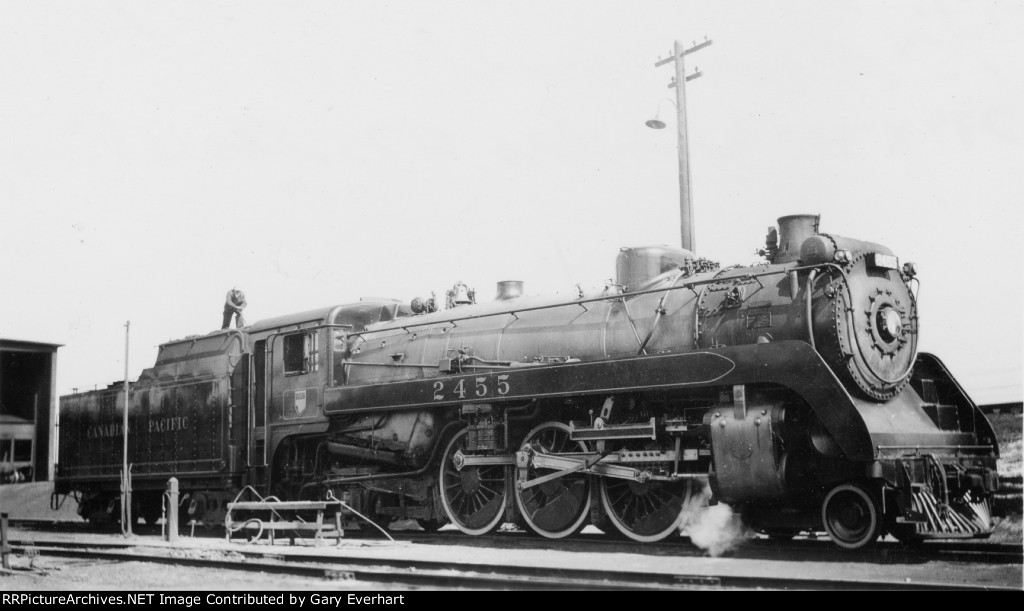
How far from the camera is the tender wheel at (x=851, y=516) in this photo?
8.61 m

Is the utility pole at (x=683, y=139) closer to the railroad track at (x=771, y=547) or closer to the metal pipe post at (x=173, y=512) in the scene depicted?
the railroad track at (x=771, y=547)

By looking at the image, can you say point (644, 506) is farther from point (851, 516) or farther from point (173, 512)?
point (173, 512)

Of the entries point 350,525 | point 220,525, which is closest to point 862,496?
point 350,525

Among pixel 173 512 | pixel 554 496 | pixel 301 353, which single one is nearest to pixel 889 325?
pixel 554 496

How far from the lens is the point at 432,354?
12.3 m

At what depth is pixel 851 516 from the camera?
8.84 meters

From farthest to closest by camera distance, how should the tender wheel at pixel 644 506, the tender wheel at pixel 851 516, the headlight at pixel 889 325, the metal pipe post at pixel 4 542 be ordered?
the tender wheel at pixel 644 506
the headlight at pixel 889 325
the metal pipe post at pixel 4 542
the tender wheel at pixel 851 516

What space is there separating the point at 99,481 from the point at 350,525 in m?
5.98

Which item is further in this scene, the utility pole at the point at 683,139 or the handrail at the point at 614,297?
the utility pole at the point at 683,139

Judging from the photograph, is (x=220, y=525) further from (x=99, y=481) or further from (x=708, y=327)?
(x=708, y=327)

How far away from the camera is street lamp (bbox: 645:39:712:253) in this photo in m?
17.0

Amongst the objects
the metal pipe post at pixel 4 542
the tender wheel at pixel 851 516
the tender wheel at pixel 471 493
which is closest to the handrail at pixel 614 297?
the tender wheel at pixel 471 493

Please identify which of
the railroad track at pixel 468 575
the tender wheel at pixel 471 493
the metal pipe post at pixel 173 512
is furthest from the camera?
the metal pipe post at pixel 173 512

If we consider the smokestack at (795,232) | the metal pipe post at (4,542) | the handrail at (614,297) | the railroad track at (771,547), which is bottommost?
the railroad track at (771,547)
